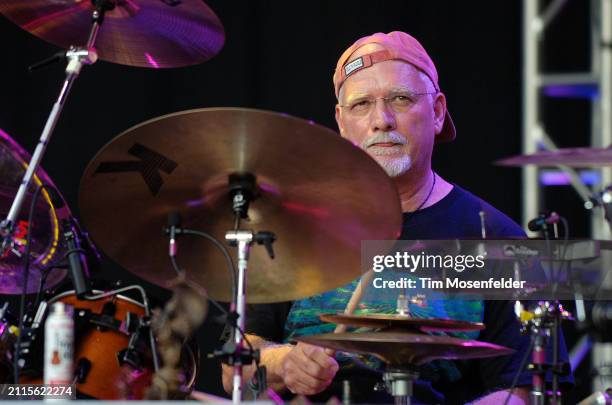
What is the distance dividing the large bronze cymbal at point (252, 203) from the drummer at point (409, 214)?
1.23 ft

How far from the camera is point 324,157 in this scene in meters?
1.74

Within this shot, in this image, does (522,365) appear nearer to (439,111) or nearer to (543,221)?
(543,221)

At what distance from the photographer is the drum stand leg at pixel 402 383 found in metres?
1.89

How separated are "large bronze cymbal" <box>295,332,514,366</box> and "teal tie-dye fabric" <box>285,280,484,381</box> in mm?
424

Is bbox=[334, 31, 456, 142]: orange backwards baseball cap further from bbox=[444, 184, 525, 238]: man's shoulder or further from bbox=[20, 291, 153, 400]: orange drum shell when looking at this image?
bbox=[20, 291, 153, 400]: orange drum shell

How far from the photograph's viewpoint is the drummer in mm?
2375

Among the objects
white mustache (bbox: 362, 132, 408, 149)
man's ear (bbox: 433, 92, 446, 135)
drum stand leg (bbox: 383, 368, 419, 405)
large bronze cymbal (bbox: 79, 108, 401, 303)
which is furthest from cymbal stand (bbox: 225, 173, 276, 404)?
man's ear (bbox: 433, 92, 446, 135)

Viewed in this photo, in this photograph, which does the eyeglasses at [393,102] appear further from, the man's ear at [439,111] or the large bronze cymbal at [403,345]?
the large bronze cymbal at [403,345]

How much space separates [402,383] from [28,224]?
0.86m

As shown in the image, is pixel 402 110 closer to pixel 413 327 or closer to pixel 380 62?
pixel 380 62

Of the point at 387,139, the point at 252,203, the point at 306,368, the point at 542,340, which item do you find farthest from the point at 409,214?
the point at 252,203

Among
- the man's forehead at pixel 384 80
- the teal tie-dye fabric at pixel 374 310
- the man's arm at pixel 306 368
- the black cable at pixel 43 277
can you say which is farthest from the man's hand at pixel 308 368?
the man's forehead at pixel 384 80

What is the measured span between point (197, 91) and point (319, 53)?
431 mm

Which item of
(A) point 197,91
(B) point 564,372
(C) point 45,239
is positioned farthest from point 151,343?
(A) point 197,91
